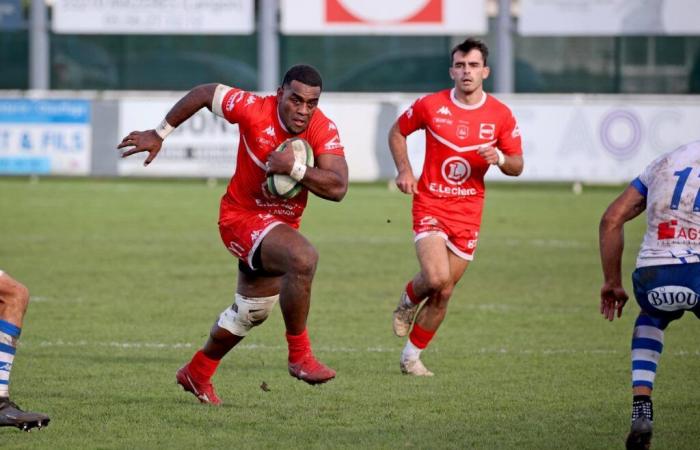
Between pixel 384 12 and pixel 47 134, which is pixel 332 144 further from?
pixel 384 12

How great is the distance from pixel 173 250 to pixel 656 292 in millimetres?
11007

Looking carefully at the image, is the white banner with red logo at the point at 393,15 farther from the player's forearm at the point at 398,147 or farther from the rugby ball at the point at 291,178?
the rugby ball at the point at 291,178

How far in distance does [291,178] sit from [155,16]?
2330cm

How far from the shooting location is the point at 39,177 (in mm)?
27734

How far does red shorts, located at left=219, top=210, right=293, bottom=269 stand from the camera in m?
7.79

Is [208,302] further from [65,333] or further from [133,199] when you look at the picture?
[133,199]

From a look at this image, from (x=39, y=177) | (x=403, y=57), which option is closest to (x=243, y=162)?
(x=39, y=177)

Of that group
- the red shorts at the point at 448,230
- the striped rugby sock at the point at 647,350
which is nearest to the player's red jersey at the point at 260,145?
the red shorts at the point at 448,230

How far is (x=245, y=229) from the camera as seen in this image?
787 centimetres

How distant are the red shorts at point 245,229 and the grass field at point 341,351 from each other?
92cm

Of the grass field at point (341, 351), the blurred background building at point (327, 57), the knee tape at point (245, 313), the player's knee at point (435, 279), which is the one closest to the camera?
the grass field at point (341, 351)

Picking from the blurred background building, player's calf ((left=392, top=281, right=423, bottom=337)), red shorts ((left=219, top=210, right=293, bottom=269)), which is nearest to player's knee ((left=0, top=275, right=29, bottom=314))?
red shorts ((left=219, top=210, right=293, bottom=269))

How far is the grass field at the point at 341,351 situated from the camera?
23.9ft

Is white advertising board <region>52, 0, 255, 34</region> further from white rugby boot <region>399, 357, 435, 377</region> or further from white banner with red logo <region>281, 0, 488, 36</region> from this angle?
white rugby boot <region>399, 357, 435, 377</region>
